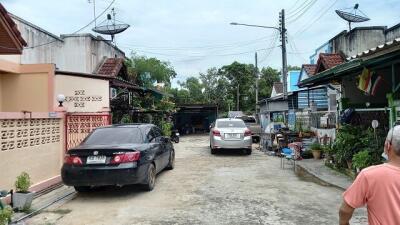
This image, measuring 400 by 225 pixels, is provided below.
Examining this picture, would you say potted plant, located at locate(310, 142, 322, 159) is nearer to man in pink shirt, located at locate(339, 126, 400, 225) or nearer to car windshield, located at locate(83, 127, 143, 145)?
car windshield, located at locate(83, 127, 143, 145)

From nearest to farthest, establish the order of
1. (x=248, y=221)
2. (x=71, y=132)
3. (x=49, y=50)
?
(x=248, y=221) < (x=71, y=132) < (x=49, y=50)

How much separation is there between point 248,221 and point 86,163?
141 inches

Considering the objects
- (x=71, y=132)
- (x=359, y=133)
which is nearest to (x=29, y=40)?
(x=71, y=132)

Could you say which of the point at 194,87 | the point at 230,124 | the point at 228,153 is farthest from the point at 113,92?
the point at 194,87

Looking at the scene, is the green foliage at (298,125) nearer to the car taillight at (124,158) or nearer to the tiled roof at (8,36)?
the car taillight at (124,158)

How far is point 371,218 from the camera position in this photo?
3055mm

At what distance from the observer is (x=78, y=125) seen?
39.9 feet

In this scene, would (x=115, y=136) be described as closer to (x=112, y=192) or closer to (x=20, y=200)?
(x=112, y=192)

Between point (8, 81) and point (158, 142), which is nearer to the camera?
point (158, 142)

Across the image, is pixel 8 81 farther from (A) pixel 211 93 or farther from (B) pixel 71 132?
(A) pixel 211 93

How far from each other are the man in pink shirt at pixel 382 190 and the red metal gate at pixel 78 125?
369 inches

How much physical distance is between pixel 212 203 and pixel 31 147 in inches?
159

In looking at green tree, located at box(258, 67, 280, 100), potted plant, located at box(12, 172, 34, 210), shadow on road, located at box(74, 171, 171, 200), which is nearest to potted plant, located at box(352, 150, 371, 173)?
shadow on road, located at box(74, 171, 171, 200)

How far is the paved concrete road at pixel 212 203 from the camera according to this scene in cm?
699
